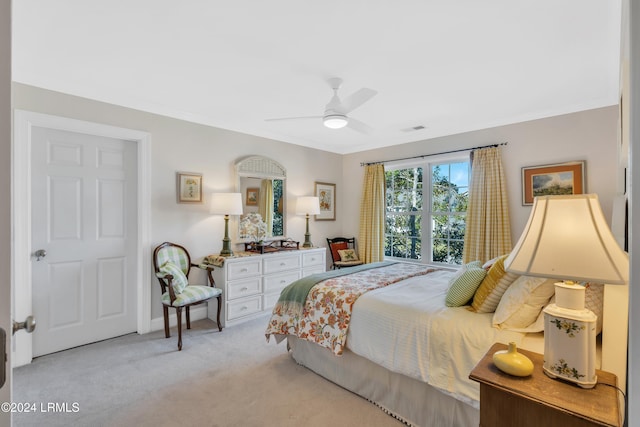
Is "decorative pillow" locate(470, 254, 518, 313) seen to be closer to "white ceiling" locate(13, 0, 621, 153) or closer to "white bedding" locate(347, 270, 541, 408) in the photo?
"white bedding" locate(347, 270, 541, 408)

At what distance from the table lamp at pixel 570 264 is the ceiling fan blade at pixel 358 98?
4.92ft

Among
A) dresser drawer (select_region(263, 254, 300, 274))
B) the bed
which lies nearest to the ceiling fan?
the bed

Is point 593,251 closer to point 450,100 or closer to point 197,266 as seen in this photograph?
point 450,100

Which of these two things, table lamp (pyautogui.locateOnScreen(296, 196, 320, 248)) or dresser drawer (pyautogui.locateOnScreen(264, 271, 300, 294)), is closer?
dresser drawer (pyautogui.locateOnScreen(264, 271, 300, 294))

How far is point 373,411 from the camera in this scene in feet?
6.78

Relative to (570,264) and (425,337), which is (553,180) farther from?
(570,264)

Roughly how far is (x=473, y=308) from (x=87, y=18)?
2957 millimetres

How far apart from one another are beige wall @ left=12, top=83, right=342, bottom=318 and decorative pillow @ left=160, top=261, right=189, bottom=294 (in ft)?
1.21

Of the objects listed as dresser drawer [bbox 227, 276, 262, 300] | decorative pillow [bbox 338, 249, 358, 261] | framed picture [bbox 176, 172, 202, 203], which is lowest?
dresser drawer [bbox 227, 276, 262, 300]

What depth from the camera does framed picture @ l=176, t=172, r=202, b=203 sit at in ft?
11.7

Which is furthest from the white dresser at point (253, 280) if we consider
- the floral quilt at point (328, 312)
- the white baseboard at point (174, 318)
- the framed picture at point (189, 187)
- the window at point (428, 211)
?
the window at point (428, 211)

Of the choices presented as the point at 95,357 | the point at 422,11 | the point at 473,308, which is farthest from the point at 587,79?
the point at 95,357

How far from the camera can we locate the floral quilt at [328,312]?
2234 millimetres

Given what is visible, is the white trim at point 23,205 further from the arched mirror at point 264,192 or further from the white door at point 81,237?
the arched mirror at point 264,192
